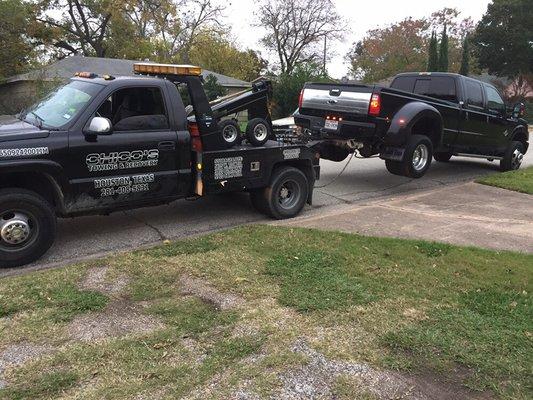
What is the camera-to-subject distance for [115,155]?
18.0ft

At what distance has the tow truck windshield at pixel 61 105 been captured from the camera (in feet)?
17.7

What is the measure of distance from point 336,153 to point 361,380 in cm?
689

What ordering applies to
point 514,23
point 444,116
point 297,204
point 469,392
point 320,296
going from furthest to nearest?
1. point 514,23
2. point 444,116
3. point 297,204
4. point 320,296
5. point 469,392

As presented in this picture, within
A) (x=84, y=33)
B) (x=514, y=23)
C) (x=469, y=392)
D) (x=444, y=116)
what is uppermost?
(x=514, y=23)

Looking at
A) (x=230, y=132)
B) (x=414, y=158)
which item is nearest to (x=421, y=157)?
(x=414, y=158)

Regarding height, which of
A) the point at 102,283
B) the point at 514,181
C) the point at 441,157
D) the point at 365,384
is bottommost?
the point at 365,384

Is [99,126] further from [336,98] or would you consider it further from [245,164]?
[336,98]

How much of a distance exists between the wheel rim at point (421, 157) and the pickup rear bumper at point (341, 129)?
98cm

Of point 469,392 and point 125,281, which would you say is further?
point 125,281

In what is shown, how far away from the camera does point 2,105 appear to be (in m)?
27.2

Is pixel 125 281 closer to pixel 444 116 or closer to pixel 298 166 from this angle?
pixel 298 166

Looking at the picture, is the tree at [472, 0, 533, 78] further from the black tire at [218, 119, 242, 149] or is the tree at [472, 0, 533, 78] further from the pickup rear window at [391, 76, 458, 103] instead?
the black tire at [218, 119, 242, 149]

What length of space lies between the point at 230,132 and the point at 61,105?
202cm

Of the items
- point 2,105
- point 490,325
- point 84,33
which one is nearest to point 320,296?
point 490,325
